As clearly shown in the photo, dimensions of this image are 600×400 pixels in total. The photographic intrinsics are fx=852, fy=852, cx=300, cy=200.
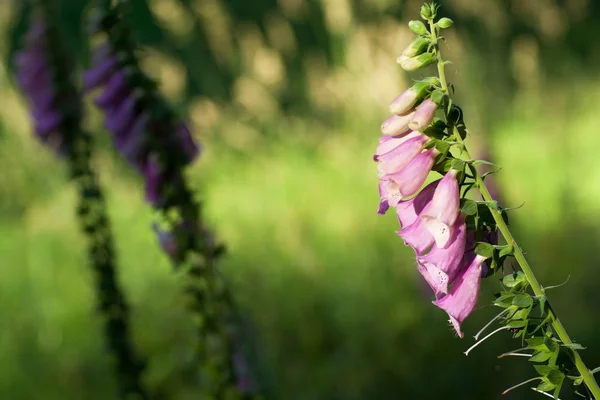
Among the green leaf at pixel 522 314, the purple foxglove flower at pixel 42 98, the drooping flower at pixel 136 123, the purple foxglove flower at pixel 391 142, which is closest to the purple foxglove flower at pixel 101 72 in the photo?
the drooping flower at pixel 136 123

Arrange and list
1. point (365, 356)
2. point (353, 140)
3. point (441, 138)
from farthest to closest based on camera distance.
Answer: point (353, 140) < point (365, 356) < point (441, 138)

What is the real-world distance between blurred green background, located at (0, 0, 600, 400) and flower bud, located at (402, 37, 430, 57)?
1448 mm

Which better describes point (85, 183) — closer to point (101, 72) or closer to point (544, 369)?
point (101, 72)

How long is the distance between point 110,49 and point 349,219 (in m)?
3.06

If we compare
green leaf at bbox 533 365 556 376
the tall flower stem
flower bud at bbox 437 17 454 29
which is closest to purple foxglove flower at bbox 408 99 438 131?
flower bud at bbox 437 17 454 29

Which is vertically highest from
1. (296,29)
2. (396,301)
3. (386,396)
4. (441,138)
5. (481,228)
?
(296,29)

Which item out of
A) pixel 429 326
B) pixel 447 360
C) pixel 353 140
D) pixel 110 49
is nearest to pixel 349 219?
pixel 353 140

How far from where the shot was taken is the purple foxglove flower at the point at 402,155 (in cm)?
109

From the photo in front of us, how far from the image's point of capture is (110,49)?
6.66 ft

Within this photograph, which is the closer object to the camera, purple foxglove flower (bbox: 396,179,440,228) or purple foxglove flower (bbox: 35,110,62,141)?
purple foxglove flower (bbox: 396,179,440,228)

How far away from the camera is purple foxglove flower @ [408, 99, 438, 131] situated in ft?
3.37

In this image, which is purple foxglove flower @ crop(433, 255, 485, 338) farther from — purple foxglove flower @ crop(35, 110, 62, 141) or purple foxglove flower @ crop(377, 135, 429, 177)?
purple foxglove flower @ crop(35, 110, 62, 141)

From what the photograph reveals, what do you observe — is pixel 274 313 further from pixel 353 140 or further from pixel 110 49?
pixel 110 49

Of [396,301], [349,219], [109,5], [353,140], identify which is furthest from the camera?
[353,140]
